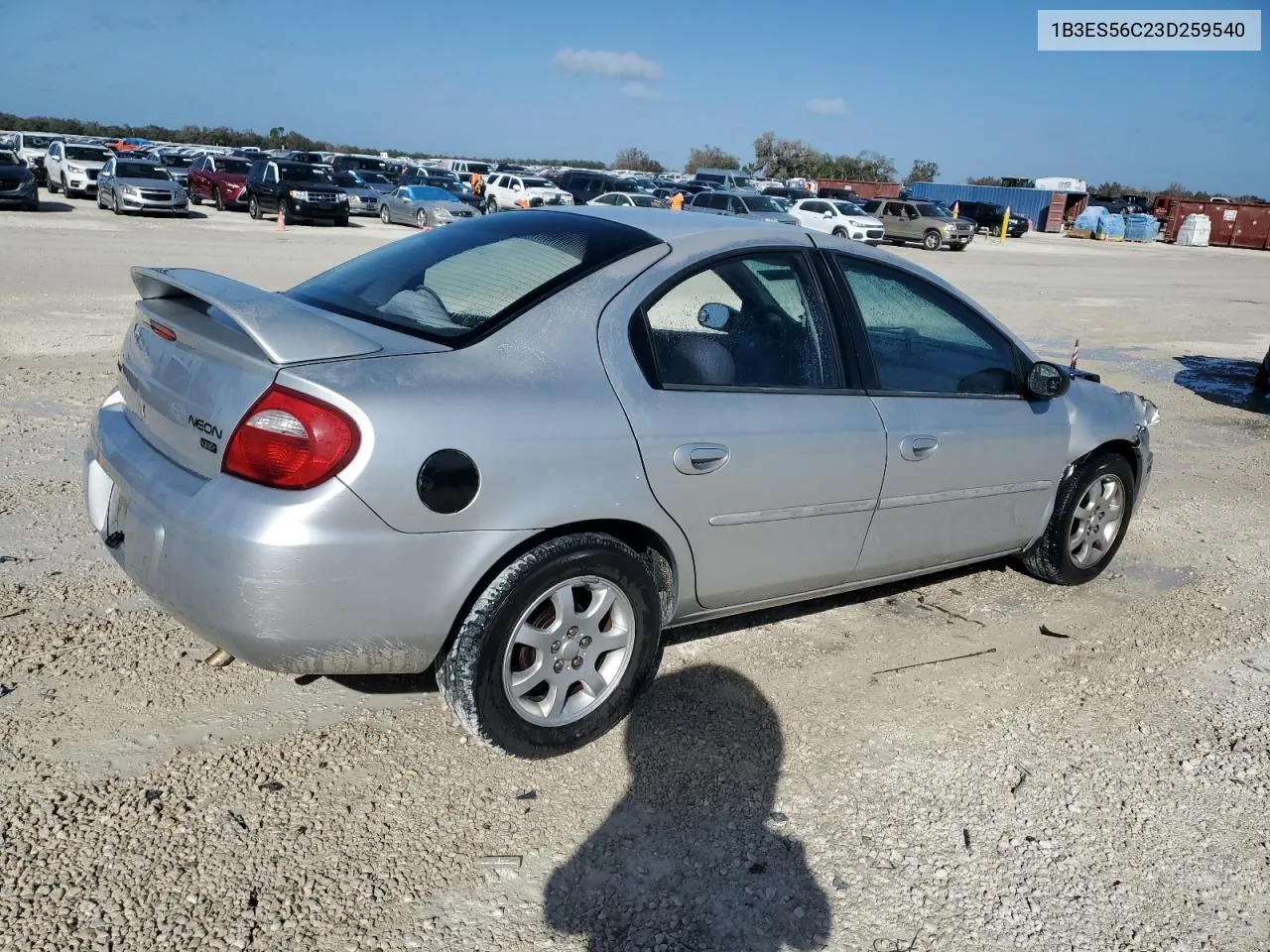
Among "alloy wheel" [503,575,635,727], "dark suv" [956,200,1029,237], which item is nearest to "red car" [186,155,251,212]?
"dark suv" [956,200,1029,237]

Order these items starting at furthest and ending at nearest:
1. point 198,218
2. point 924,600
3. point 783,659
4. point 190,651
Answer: point 198,218 → point 924,600 → point 783,659 → point 190,651

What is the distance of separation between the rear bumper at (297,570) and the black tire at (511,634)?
0.25 ft

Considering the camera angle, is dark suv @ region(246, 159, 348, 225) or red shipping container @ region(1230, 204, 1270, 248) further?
red shipping container @ region(1230, 204, 1270, 248)

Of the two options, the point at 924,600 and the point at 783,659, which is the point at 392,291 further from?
the point at 924,600

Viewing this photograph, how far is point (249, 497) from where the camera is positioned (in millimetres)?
2770

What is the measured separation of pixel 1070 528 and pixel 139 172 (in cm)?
2809

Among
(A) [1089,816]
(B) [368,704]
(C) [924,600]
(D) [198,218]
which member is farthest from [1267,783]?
(D) [198,218]

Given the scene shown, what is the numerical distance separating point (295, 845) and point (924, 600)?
9.88 feet

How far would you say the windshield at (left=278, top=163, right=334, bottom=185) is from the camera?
29312 millimetres

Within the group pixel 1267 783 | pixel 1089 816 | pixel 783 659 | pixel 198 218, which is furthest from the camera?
pixel 198 218

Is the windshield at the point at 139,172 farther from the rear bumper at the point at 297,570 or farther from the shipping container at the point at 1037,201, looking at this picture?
the shipping container at the point at 1037,201

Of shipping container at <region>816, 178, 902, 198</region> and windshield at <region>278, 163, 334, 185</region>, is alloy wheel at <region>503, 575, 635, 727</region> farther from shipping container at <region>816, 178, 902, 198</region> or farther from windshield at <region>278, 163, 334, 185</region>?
shipping container at <region>816, 178, 902, 198</region>

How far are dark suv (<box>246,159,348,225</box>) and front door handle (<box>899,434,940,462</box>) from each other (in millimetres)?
27066

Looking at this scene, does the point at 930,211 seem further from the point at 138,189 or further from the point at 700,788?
the point at 700,788
